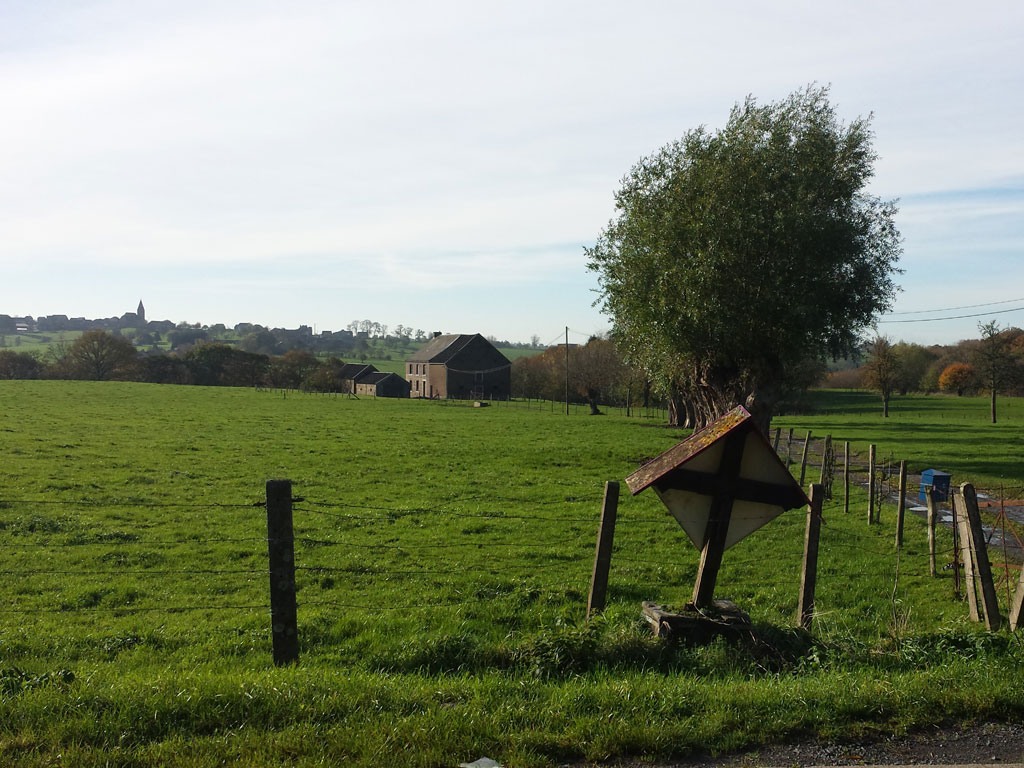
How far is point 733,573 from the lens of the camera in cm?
1231

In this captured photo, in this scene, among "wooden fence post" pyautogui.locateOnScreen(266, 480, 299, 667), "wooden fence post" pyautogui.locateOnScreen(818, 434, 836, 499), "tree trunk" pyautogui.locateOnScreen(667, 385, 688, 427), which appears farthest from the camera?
"tree trunk" pyautogui.locateOnScreen(667, 385, 688, 427)

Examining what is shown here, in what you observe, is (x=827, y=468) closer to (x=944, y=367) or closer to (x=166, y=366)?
(x=944, y=367)

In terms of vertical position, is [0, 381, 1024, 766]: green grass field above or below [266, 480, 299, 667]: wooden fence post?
below

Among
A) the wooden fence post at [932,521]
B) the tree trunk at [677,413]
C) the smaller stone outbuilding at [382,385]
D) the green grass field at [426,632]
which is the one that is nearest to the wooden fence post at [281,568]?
the green grass field at [426,632]

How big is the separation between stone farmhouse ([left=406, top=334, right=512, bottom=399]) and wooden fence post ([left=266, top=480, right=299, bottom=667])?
96.7m

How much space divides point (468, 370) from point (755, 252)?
78082mm

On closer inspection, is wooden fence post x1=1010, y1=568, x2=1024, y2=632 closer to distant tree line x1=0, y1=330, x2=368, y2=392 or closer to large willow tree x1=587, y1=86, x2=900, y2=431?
large willow tree x1=587, y1=86, x2=900, y2=431

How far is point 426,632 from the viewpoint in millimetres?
8734

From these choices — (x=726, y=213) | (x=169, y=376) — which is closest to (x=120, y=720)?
(x=726, y=213)

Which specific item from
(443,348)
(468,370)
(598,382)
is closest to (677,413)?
(598,382)

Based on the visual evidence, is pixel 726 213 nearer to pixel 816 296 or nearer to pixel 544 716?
pixel 816 296

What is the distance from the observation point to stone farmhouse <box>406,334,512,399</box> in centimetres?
10425

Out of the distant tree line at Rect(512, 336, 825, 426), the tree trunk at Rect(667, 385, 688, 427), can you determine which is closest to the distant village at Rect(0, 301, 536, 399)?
the distant tree line at Rect(512, 336, 825, 426)

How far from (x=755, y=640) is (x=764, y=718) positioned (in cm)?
177
